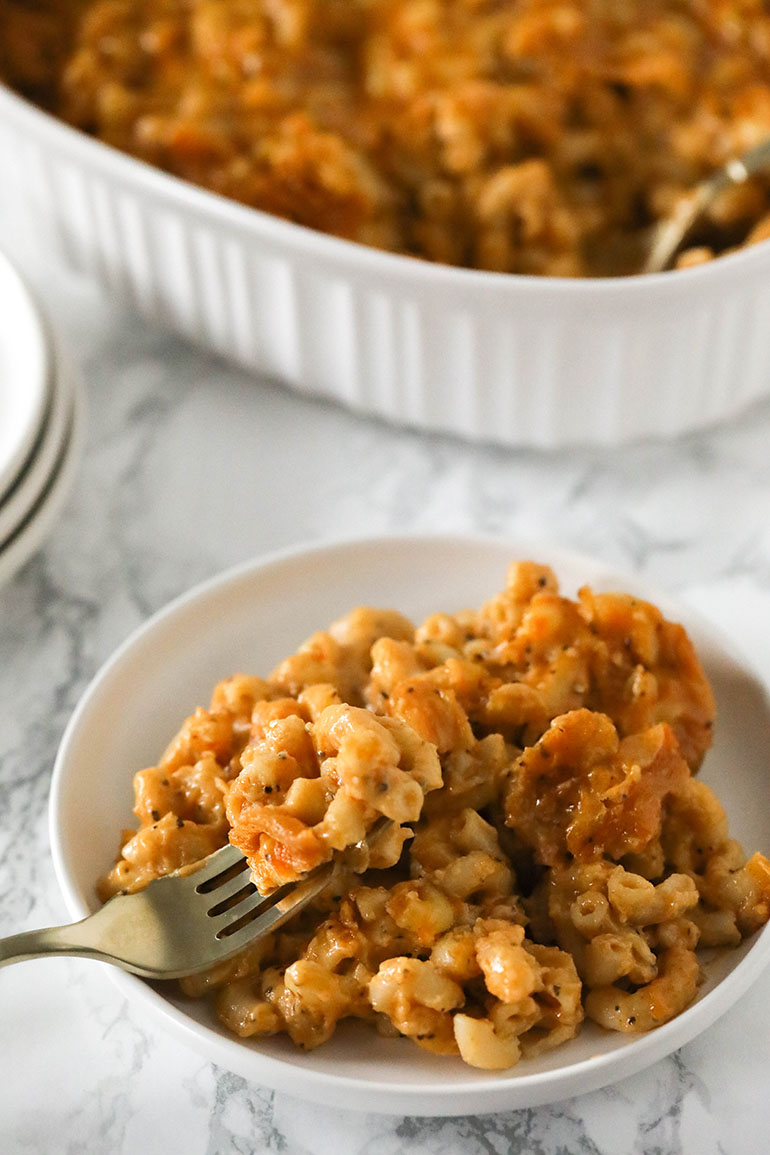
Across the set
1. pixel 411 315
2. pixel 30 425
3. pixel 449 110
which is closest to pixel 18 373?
pixel 30 425

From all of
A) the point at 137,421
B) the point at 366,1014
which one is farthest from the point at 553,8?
the point at 366,1014

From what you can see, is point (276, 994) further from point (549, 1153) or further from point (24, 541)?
point (24, 541)

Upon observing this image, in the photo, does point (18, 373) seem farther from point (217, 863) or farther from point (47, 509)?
point (217, 863)

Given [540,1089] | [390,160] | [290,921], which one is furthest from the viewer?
[390,160]

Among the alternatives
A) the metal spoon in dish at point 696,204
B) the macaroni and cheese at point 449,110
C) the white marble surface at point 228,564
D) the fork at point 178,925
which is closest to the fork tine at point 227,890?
the fork at point 178,925

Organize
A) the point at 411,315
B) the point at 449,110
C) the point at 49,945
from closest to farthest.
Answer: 1. the point at 49,945
2. the point at 411,315
3. the point at 449,110

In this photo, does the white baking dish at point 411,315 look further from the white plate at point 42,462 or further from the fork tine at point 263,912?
the fork tine at point 263,912

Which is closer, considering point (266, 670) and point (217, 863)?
point (217, 863)
